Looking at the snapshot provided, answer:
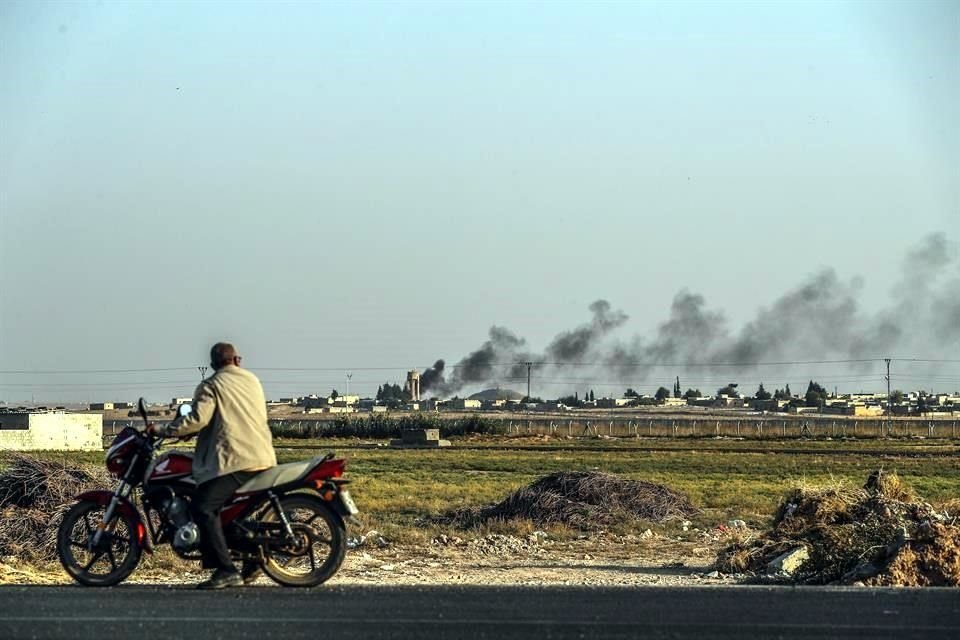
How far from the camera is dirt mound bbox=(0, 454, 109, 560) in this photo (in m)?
17.8

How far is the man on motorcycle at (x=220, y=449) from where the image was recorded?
33.4 feet

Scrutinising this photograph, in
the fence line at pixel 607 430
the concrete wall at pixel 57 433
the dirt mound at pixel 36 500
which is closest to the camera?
the dirt mound at pixel 36 500

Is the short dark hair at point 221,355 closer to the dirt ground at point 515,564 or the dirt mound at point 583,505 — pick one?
the dirt ground at point 515,564

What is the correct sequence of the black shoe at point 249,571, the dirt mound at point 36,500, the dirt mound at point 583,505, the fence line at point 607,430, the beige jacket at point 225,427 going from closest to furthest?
the beige jacket at point 225,427
the black shoe at point 249,571
the dirt mound at point 36,500
the dirt mound at point 583,505
the fence line at point 607,430

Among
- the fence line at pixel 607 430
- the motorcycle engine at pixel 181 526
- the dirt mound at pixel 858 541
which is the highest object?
the motorcycle engine at pixel 181 526

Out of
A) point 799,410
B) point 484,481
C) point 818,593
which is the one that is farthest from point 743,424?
point 818,593

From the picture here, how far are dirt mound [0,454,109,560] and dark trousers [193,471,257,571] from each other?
26.8 ft

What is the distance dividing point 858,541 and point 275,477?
22.7 feet

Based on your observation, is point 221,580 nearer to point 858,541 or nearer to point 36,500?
point 858,541

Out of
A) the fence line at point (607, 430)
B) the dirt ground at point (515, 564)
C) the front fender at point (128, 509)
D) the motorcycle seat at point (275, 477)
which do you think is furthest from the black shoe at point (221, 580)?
the fence line at point (607, 430)

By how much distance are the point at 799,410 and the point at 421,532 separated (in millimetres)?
167318

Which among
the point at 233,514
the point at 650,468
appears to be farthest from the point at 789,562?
the point at 650,468

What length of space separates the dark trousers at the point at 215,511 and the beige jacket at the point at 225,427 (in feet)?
0.26

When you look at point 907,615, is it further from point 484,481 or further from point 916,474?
point 916,474
